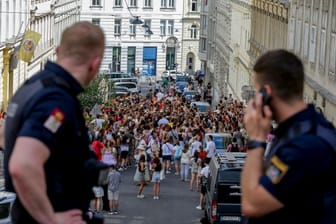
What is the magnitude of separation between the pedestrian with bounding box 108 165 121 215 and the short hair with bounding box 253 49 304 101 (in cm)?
1787

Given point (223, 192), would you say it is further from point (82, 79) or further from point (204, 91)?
point (204, 91)

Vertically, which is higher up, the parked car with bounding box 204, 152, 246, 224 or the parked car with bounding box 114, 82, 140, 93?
the parked car with bounding box 204, 152, 246, 224

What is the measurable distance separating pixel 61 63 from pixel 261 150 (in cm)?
105

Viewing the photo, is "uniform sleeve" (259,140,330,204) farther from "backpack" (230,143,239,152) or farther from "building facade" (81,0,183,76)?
"building facade" (81,0,183,76)

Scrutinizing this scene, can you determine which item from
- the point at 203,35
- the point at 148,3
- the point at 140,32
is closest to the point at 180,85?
the point at 203,35

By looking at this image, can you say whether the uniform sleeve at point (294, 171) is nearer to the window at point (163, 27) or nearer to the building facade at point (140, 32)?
the building facade at point (140, 32)

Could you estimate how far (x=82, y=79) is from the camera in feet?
15.6

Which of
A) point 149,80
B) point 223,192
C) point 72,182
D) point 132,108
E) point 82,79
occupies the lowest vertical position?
point 149,80

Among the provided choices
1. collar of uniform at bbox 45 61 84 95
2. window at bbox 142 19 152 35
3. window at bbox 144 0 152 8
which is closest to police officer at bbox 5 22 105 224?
collar of uniform at bbox 45 61 84 95

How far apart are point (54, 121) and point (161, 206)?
21.5 meters

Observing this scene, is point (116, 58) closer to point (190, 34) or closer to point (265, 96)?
point (190, 34)

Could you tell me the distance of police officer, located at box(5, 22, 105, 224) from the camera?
4434mm

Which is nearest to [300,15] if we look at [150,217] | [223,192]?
[150,217]

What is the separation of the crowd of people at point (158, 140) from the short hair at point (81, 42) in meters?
17.1
